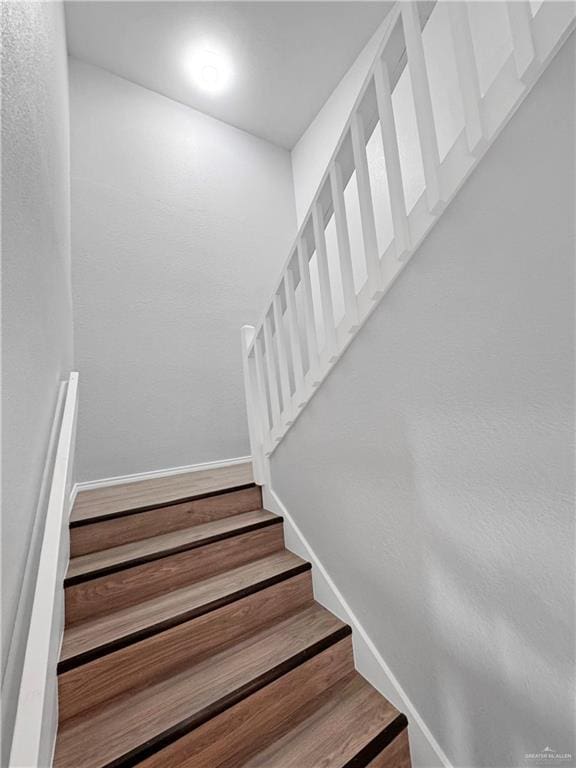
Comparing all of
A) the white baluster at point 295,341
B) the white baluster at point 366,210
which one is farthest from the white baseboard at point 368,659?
the white baluster at point 366,210

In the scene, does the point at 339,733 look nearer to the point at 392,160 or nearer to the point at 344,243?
the point at 344,243

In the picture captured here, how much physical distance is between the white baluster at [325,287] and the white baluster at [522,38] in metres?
0.77

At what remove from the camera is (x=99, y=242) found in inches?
103

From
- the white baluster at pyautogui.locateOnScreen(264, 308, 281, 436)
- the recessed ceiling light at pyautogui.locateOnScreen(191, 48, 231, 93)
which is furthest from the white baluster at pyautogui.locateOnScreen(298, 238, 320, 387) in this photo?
the recessed ceiling light at pyautogui.locateOnScreen(191, 48, 231, 93)

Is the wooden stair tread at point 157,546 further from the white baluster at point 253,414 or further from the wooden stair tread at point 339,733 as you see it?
the wooden stair tread at point 339,733

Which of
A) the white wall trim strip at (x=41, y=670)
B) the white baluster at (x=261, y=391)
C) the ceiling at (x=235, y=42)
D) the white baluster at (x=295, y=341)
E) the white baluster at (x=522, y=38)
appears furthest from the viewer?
the ceiling at (x=235, y=42)

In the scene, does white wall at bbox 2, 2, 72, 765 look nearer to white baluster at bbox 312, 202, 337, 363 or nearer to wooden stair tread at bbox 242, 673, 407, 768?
wooden stair tread at bbox 242, 673, 407, 768

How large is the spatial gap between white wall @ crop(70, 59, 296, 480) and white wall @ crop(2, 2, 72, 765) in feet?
4.34

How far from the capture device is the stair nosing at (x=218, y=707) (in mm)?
974

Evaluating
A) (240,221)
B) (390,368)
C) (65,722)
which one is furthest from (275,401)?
(240,221)

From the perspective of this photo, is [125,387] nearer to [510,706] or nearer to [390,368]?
[390,368]

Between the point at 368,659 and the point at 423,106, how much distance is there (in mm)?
1931

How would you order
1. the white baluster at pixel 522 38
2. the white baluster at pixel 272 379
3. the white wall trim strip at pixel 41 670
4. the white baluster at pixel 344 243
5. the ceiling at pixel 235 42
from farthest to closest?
1. the ceiling at pixel 235 42
2. the white baluster at pixel 272 379
3. the white baluster at pixel 344 243
4. the white baluster at pixel 522 38
5. the white wall trim strip at pixel 41 670

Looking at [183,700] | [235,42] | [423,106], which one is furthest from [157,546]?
[235,42]
